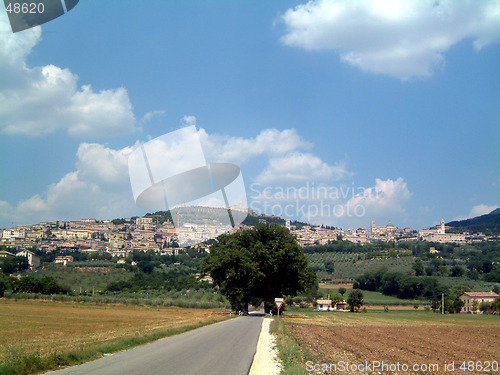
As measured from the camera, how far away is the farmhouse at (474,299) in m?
108

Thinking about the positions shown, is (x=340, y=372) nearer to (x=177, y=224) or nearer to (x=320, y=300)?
(x=177, y=224)

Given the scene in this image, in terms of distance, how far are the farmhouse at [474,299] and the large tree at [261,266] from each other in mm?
72425

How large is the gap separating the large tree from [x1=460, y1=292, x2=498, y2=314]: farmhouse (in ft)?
238

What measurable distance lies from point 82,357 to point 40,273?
117027mm

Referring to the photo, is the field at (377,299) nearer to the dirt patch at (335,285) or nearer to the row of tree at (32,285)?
the dirt patch at (335,285)

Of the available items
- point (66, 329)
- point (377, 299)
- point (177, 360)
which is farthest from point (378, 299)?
point (177, 360)

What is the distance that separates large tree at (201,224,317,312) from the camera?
53.5 meters

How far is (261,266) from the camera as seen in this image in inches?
2157

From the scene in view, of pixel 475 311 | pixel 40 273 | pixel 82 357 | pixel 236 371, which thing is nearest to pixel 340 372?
pixel 236 371

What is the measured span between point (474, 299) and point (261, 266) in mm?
80616

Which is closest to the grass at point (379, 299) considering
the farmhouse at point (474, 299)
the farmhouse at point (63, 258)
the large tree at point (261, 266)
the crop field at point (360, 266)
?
the farmhouse at point (474, 299)

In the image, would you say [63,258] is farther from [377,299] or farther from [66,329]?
[66,329]

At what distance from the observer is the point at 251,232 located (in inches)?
2288

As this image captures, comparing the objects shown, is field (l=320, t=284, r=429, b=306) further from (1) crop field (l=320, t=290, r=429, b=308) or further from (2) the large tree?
(2) the large tree
